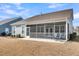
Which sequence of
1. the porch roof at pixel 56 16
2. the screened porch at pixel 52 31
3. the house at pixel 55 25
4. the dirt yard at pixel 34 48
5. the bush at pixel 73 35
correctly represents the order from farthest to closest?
1. the screened porch at pixel 52 31
2. the house at pixel 55 25
3. the porch roof at pixel 56 16
4. the bush at pixel 73 35
5. the dirt yard at pixel 34 48

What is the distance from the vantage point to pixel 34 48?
5.70 meters

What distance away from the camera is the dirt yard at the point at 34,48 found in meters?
5.45

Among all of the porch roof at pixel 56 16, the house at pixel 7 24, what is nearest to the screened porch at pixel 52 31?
the porch roof at pixel 56 16

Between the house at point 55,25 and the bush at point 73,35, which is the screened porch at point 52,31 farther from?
the bush at point 73,35

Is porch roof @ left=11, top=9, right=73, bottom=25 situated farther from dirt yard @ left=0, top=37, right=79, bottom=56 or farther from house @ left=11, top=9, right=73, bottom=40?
dirt yard @ left=0, top=37, right=79, bottom=56

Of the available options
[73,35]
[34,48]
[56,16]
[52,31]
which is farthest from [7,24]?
[73,35]

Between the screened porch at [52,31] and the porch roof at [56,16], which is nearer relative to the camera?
the porch roof at [56,16]

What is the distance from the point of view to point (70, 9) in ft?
19.0

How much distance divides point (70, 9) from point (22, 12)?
5.64ft

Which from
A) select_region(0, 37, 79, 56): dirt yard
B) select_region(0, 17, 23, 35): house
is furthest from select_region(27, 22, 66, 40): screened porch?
select_region(0, 17, 23, 35): house

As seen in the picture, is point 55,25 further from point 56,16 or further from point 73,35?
point 73,35

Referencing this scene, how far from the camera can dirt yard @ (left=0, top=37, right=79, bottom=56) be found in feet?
17.9

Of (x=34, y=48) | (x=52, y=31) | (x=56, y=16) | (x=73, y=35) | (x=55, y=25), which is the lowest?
(x=34, y=48)

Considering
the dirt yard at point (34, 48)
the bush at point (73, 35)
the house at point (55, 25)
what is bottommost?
the dirt yard at point (34, 48)
